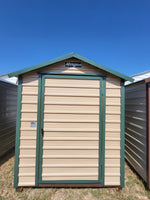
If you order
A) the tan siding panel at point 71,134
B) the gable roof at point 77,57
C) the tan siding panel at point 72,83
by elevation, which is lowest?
the tan siding panel at point 71,134

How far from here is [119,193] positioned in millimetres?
2395

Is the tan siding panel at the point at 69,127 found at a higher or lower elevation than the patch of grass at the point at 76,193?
higher

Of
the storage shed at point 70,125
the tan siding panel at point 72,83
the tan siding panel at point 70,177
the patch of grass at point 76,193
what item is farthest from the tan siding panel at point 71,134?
the patch of grass at point 76,193

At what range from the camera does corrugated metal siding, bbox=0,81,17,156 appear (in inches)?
147

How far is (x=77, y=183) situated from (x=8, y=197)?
1.50 m

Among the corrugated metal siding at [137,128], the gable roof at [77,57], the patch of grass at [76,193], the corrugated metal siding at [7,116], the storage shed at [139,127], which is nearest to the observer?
the patch of grass at [76,193]

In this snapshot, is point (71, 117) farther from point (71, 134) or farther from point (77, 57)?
point (77, 57)

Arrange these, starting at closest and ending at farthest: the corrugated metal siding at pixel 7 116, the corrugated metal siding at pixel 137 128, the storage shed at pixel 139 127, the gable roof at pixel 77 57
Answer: the gable roof at pixel 77 57 < the storage shed at pixel 139 127 < the corrugated metal siding at pixel 137 128 < the corrugated metal siding at pixel 7 116

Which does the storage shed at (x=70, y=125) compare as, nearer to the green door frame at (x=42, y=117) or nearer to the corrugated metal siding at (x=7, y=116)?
the green door frame at (x=42, y=117)

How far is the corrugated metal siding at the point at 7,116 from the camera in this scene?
3.72 m

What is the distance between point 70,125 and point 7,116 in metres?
2.92

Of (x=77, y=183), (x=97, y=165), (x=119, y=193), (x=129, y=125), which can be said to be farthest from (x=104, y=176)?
(x=129, y=125)

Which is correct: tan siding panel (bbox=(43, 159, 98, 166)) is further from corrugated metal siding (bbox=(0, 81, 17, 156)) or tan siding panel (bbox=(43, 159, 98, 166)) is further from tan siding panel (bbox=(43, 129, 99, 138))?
corrugated metal siding (bbox=(0, 81, 17, 156))

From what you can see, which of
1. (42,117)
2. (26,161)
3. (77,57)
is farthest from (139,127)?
(26,161)
